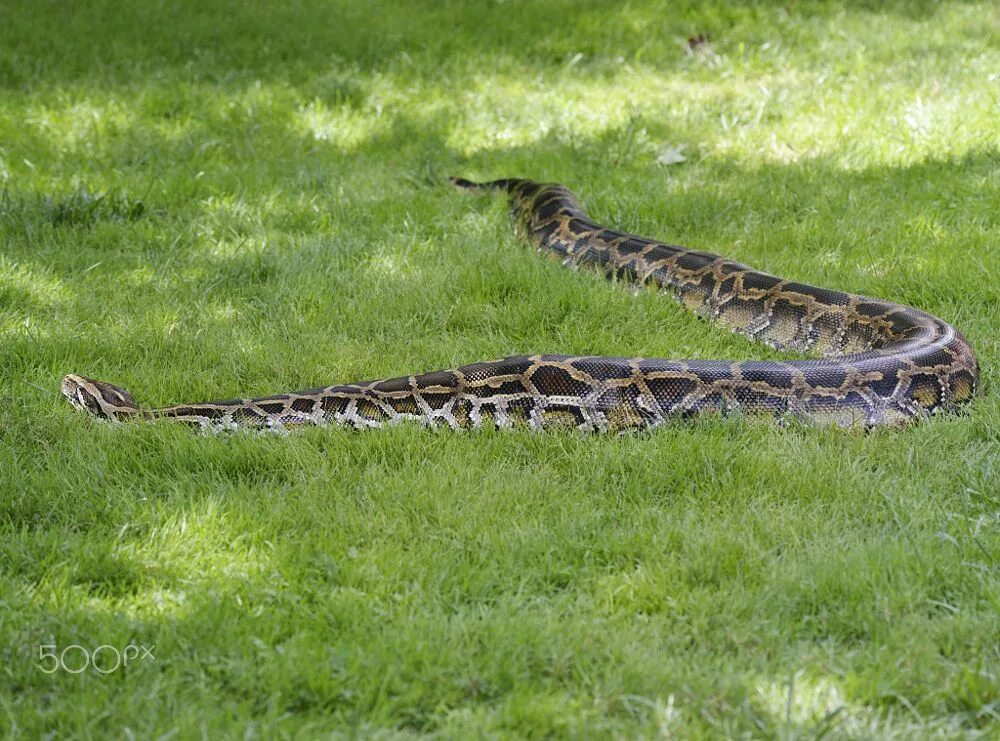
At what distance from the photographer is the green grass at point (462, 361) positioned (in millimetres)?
4570

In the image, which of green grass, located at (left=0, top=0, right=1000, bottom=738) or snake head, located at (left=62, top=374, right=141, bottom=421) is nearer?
green grass, located at (left=0, top=0, right=1000, bottom=738)

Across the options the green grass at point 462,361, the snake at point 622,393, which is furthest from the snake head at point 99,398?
the green grass at point 462,361

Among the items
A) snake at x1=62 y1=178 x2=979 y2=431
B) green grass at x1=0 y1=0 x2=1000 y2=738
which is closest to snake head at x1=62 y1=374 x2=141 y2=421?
snake at x1=62 y1=178 x2=979 y2=431

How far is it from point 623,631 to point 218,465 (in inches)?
101

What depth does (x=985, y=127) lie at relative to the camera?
36.9ft

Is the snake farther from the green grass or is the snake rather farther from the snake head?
the green grass

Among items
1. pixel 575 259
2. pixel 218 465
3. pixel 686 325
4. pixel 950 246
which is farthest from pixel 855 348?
pixel 218 465

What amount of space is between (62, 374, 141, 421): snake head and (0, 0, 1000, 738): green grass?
127mm

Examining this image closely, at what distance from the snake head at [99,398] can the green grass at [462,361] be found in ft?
0.42

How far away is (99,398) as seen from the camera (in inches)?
276

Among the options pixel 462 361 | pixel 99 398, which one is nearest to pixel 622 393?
pixel 462 361

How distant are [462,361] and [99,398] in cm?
228

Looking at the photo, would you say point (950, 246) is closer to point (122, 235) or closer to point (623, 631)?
point (623, 631)

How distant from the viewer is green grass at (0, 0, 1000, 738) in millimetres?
4570
